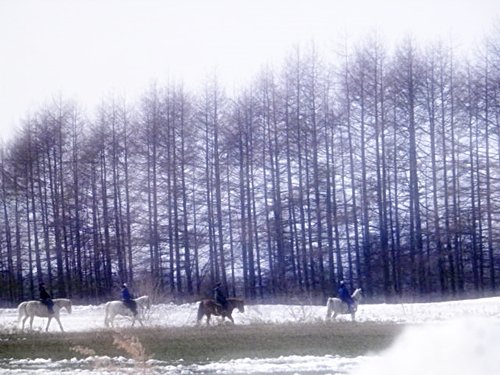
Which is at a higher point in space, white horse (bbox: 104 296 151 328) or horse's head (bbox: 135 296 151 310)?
horse's head (bbox: 135 296 151 310)

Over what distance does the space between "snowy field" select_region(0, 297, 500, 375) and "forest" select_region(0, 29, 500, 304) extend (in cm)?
499

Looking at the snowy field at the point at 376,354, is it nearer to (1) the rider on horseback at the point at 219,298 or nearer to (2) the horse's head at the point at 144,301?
(2) the horse's head at the point at 144,301

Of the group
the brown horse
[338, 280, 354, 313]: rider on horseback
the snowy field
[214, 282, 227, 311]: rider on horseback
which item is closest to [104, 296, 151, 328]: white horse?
the snowy field

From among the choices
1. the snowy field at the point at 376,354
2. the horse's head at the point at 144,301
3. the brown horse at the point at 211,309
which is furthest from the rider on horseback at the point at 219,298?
the horse's head at the point at 144,301

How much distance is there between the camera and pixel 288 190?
46188mm

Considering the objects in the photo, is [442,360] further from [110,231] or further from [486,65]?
[110,231]

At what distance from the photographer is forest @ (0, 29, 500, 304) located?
42.2 m

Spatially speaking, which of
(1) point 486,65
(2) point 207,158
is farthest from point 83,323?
(1) point 486,65

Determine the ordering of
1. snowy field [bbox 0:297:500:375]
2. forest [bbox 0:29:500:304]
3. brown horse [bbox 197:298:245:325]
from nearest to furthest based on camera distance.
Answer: snowy field [bbox 0:297:500:375]
brown horse [bbox 197:298:245:325]
forest [bbox 0:29:500:304]

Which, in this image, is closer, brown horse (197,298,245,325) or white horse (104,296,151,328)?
brown horse (197,298,245,325)

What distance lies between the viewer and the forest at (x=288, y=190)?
42188mm

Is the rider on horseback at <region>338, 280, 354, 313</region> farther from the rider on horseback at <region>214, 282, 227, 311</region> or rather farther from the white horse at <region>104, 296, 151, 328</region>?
→ the white horse at <region>104, 296, 151, 328</region>

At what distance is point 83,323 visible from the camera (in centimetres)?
3631

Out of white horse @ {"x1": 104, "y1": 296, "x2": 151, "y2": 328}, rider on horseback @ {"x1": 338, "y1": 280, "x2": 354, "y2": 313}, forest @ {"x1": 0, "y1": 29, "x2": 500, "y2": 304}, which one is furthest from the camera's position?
forest @ {"x1": 0, "y1": 29, "x2": 500, "y2": 304}
